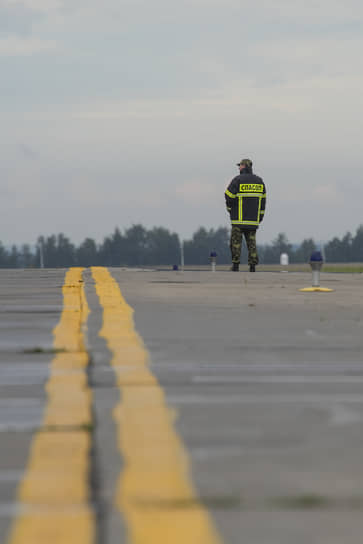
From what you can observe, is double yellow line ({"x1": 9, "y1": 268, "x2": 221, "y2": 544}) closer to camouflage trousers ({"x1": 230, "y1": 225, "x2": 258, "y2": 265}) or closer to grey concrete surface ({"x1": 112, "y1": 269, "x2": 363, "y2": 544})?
grey concrete surface ({"x1": 112, "y1": 269, "x2": 363, "y2": 544})

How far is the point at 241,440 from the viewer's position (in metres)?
3.72

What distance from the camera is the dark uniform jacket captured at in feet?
56.8

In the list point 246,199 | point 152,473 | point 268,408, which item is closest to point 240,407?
point 268,408

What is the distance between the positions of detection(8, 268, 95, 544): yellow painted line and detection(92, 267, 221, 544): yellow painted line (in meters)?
0.13

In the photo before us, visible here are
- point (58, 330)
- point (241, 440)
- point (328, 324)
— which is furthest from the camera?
point (328, 324)

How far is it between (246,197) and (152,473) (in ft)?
47.3

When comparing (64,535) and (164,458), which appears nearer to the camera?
(64,535)

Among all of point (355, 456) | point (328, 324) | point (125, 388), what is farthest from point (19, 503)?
point (328, 324)

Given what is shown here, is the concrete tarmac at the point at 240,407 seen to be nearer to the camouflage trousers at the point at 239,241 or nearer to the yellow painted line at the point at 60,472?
the yellow painted line at the point at 60,472

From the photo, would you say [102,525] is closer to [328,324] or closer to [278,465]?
[278,465]

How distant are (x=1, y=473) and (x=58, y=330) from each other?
3.86 m

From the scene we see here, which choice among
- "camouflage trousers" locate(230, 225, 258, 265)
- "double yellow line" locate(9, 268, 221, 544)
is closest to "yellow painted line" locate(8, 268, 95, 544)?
"double yellow line" locate(9, 268, 221, 544)

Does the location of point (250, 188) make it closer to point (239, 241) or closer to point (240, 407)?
point (239, 241)

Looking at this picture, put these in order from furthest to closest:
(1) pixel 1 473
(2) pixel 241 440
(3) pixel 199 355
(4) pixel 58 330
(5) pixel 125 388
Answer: (4) pixel 58 330 < (3) pixel 199 355 < (5) pixel 125 388 < (2) pixel 241 440 < (1) pixel 1 473
